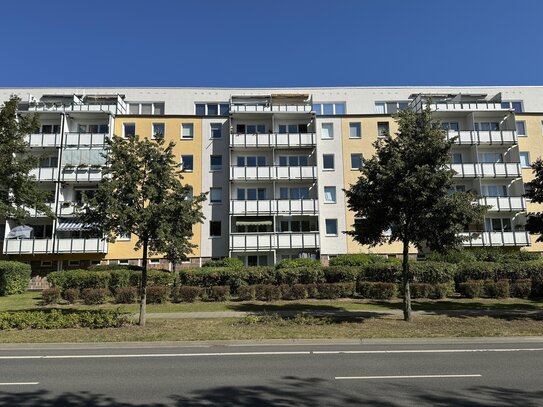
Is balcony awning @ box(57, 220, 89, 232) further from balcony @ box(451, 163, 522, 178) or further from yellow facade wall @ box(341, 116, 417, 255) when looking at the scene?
balcony @ box(451, 163, 522, 178)

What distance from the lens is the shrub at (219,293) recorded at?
2145 cm

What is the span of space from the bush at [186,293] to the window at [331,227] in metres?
17.2

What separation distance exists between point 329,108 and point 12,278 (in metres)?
30.2

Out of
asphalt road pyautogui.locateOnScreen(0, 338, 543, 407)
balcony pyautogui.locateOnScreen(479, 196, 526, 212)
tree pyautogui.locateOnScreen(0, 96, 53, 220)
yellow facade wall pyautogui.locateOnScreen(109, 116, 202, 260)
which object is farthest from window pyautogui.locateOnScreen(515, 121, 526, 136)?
tree pyautogui.locateOnScreen(0, 96, 53, 220)

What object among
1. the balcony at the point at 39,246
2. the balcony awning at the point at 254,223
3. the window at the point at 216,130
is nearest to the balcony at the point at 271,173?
the balcony awning at the point at 254,223

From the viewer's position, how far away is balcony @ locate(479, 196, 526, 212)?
117 feet

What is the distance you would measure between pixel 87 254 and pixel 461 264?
85.6 feet

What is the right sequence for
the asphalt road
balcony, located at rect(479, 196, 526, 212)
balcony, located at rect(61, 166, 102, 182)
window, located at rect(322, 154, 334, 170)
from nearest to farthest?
the asphalt road → balcony, located at rect(61, 166, 102, 182) → balcony, located at rect(479, 196, 526, 212) → window, located at rect(322, 154, 334, 170)

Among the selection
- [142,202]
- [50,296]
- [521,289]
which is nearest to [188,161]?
[50,296]

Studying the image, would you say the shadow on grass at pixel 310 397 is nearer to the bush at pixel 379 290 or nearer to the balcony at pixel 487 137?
the bush at pixel 379 290

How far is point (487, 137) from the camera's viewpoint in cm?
3728

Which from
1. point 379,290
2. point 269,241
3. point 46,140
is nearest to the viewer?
point 379,290

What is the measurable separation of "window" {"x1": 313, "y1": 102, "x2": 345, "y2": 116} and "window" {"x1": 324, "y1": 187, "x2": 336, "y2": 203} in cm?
952

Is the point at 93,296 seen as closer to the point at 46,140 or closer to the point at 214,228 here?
the point at 214,228
